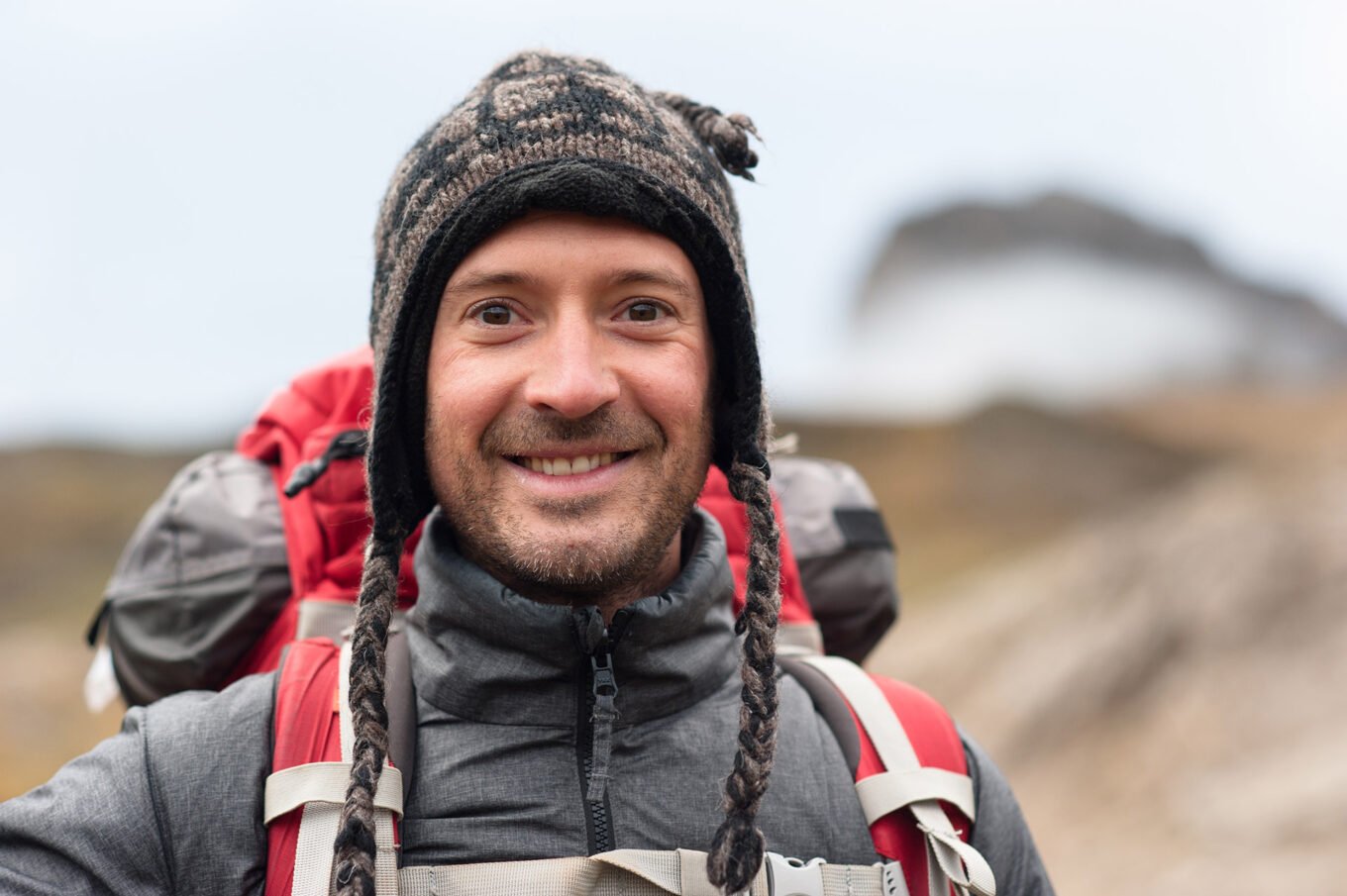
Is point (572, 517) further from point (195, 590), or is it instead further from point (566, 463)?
point (195, 590)

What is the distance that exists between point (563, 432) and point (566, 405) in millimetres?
73

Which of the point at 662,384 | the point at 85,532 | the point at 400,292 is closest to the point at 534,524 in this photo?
the point at 662,384

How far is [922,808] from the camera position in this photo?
267 cm

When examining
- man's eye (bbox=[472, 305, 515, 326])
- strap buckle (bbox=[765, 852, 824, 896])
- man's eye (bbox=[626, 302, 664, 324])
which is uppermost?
man's eye (bbox=[626, 302, 664, 324])

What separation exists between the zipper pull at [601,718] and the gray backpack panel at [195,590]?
36.9 inches

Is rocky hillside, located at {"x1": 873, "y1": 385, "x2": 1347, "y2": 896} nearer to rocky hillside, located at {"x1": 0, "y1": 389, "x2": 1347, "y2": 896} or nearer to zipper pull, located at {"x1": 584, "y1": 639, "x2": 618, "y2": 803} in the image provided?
rocky hillside, located at {"x1": 0, "y1": 389, "x2": 1347, "y2": 896}

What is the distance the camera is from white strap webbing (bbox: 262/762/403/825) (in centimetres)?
238

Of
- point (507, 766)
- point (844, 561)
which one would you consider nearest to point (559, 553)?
point (507, 766)

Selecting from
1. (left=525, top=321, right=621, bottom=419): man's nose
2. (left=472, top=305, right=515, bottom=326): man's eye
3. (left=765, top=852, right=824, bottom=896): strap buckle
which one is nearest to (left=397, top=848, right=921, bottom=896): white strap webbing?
(left=765, top=852, right=824, bottom=896): strap buckle

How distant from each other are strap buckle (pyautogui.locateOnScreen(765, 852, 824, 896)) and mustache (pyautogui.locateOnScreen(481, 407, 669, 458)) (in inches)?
36.8

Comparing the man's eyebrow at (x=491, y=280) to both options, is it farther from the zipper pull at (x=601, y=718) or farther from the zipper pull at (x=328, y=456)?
the zipper pull at (x=601, y=718)

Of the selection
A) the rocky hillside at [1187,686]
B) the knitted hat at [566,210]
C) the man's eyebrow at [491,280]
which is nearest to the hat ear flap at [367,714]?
the knitted hat at [566,210]

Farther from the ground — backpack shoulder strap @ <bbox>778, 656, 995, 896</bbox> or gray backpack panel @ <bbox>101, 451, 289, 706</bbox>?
gray backpack panel @ <bbox>101, 451, 289, 706</bbox>

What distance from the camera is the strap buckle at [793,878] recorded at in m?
2.53
